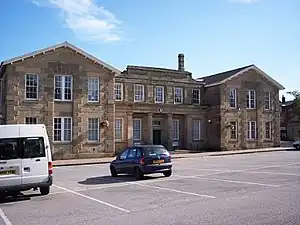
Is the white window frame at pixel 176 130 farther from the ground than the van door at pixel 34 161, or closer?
farther from the ground

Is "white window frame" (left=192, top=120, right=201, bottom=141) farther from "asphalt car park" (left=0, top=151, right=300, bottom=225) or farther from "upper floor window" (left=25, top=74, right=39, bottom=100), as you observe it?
"asphalt car park" (left=0, top=151, right=300, bottom=225)

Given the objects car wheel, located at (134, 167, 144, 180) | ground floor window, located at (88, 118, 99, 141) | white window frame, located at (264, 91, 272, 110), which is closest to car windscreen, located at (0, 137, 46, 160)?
car wheel, located at (134, 167, 144, 180)

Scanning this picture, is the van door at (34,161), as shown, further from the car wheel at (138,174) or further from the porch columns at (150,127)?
the porch columns at (150,127)

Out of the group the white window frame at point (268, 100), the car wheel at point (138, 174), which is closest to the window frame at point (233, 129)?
the white window frame at point (268, 100)

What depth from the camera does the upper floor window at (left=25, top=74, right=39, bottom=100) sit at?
29875mm

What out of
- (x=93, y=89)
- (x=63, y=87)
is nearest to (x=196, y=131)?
(x=93, y=89)

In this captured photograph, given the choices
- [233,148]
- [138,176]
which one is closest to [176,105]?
[233,148]

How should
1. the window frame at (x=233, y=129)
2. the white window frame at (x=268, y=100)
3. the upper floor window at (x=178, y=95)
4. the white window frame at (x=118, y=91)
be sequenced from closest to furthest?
the white window frame at (x=118, y=91)
the upper floor window at (x=178, y=95)
the window frame at (x=233, y=129)
the white window frame at (x=268, y=100)

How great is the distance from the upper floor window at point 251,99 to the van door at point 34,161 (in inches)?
1317

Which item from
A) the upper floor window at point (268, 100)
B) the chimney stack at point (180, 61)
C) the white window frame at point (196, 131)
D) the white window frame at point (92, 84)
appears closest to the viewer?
the white window frame at point (92, 84)

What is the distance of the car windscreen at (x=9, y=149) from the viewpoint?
1201 cm

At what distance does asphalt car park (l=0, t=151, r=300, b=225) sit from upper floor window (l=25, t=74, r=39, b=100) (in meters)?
16.2

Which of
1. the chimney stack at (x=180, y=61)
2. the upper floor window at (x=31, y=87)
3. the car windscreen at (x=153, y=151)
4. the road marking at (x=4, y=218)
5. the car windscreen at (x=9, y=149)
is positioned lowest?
the road marking at (x=4, y=218)

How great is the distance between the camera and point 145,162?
17.0 metres
